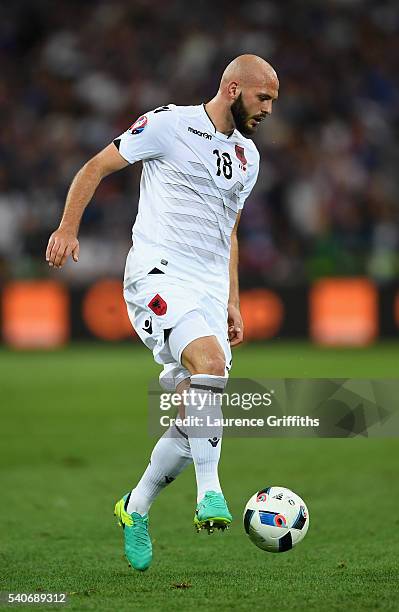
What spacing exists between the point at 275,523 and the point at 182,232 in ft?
4.50

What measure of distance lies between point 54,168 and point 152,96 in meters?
2.37

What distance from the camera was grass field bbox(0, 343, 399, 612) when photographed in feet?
15.3

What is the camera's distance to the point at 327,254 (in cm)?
1634

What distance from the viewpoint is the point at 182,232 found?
5.27 m

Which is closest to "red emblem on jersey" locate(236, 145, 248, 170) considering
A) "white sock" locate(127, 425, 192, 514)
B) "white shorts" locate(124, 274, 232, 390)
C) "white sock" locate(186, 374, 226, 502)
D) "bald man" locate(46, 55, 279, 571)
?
"bald man" locate(46, 55, 279, 571)

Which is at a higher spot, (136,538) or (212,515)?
(212,515)

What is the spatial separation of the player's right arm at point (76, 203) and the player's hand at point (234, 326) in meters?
0.97

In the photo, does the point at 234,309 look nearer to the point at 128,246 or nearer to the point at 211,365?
the point at 211,365

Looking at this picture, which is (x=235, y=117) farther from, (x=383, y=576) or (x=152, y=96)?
(x=152, y=96)

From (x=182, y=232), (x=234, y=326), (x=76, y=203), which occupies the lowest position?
(x=234, y=326)

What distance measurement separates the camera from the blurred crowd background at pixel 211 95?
1655cm

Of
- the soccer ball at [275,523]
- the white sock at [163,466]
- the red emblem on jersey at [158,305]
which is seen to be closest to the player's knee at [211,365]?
the red emblem on jersey at [158,305]

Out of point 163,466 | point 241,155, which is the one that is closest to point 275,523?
point 163,466

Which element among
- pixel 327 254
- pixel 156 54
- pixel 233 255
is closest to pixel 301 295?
pixel 327 254
